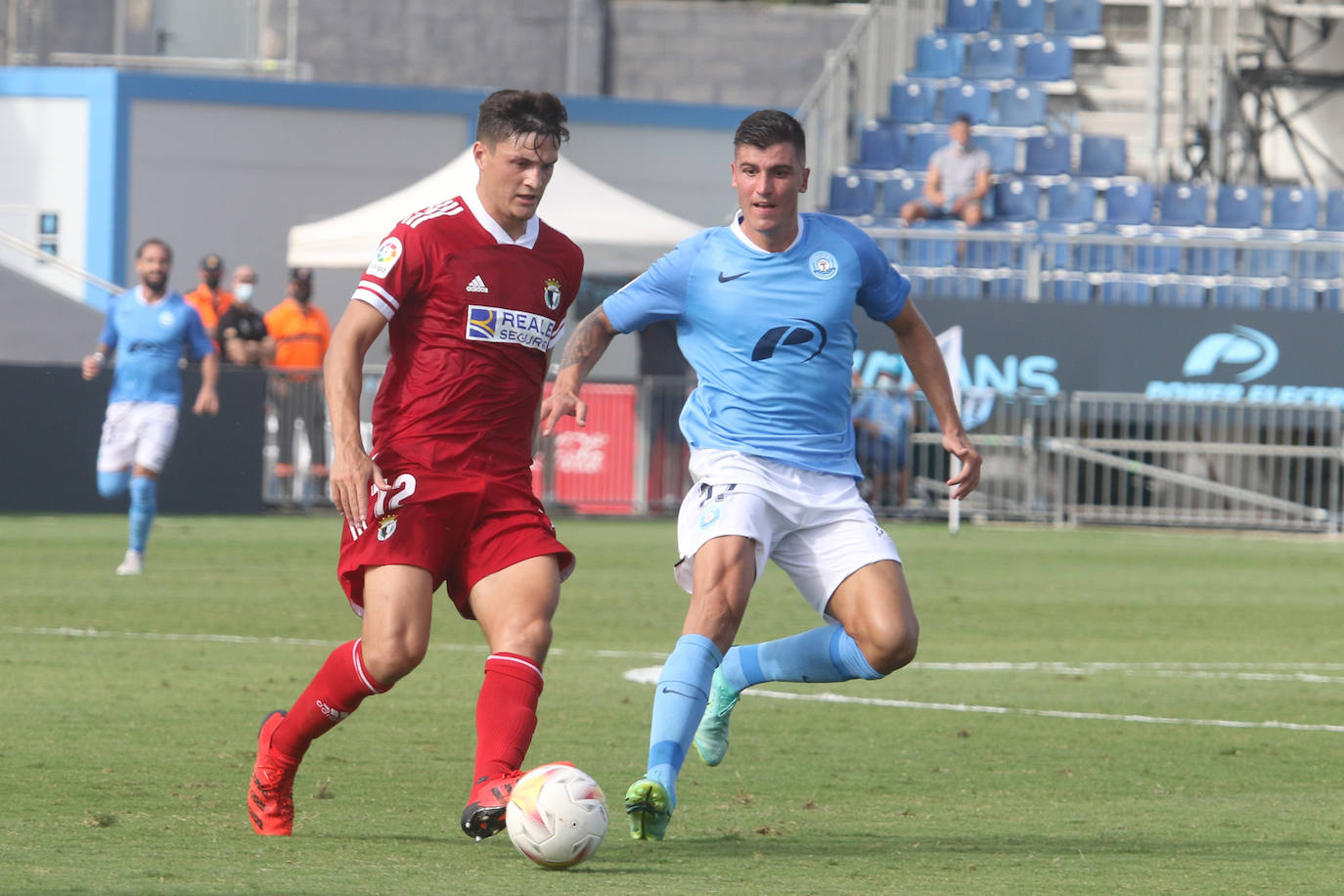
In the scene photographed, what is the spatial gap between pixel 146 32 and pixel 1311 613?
28.7 meters

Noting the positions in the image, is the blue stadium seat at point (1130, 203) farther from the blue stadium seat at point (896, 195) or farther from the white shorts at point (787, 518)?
the white shorts at point (787, 518)

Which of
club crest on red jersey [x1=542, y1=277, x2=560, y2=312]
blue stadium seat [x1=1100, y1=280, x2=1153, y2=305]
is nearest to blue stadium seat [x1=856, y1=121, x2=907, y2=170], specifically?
blue stadium seat [x1=1100, y1=280, x2=1153, y2=305]

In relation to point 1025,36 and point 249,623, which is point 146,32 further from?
point 249,623

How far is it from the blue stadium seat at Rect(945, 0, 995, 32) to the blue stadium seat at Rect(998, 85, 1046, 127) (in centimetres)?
155

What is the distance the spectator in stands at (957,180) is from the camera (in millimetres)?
24547

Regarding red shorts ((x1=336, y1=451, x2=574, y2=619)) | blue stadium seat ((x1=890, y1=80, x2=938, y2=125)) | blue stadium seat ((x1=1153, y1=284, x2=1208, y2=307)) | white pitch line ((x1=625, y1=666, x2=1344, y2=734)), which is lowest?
white pitch line ((x1=625, y1=666, x2=1344, y2=734))

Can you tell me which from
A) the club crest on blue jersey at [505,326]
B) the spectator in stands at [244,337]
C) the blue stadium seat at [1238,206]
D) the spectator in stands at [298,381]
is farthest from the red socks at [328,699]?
the blue stadium seat at [1238,206]

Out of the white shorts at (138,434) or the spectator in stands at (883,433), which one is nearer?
the white shorts at (138,434)

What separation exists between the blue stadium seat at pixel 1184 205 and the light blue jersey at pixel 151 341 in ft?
47.8

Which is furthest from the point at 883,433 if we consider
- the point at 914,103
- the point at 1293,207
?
the point at 1293,207

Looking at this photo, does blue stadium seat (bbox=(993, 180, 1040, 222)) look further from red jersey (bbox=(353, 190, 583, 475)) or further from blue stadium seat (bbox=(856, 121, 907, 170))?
red jersey (bbox=(353, 190, 583, 475))

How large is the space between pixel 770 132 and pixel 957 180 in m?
18.7

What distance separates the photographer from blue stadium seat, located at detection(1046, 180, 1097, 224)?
2539 cm

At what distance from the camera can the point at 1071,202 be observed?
83.7 ft
